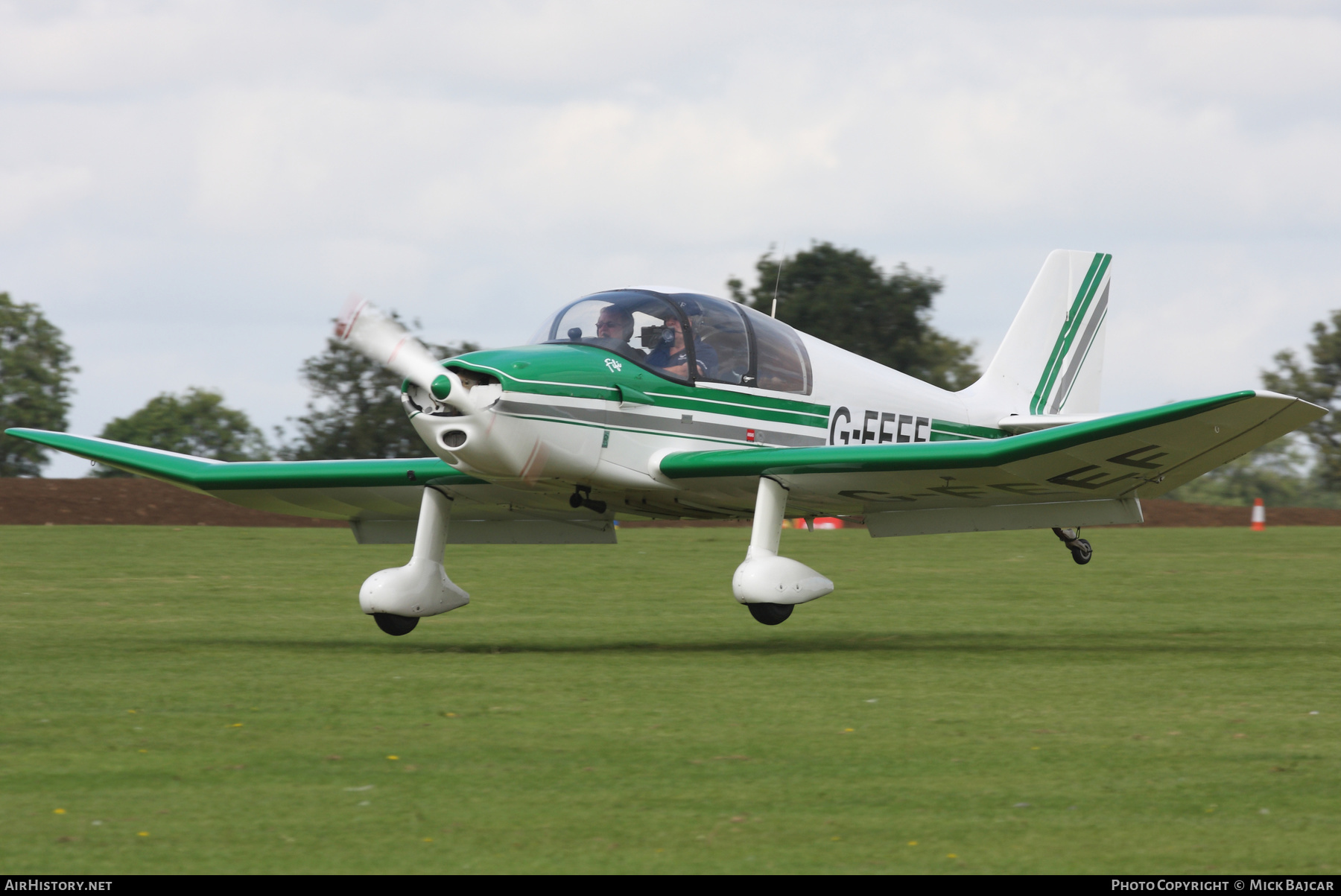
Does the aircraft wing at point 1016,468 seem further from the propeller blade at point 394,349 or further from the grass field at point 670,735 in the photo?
the propeller blade at point 394,349

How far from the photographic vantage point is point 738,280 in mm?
50656

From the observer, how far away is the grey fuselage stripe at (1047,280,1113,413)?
16.7 metres

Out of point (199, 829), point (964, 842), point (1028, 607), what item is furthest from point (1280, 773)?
point (1028, 607)

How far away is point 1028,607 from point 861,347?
32989mm

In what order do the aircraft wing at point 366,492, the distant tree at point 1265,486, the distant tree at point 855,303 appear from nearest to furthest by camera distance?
the aircraft wing at point 366,492 → the distant tree at point 855,303 → the distant tree at point 1265,486

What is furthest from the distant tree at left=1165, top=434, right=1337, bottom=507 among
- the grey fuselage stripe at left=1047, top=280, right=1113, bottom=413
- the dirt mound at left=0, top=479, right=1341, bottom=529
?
the grey fuselage stripe at left=1047, top=280, right=1113, bottom=413

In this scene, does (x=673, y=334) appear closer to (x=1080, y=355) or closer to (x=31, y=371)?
(x=1080, y=355)

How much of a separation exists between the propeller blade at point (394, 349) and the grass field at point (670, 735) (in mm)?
1929

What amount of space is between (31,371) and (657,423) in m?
57.6

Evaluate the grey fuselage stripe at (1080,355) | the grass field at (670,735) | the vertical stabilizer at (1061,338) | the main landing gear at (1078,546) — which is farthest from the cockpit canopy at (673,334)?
the grey fuselage stripe at (1080,355)

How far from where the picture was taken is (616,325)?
40.9 feet

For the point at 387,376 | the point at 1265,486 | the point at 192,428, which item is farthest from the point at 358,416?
the point at 1265,486

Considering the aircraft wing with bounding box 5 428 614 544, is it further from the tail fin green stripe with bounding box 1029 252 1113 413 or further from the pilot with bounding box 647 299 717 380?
the tail fin green stripe with bounding box 1029 252 1113 413

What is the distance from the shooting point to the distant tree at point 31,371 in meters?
59.8
